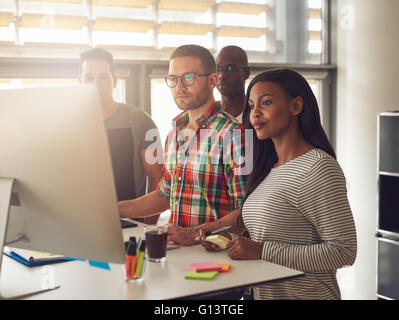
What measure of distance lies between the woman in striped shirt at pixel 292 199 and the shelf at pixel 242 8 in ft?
7.32

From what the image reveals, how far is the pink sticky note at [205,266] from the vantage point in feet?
4.45

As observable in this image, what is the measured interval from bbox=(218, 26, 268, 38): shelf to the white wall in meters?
0.66

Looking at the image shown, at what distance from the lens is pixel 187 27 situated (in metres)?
3.71

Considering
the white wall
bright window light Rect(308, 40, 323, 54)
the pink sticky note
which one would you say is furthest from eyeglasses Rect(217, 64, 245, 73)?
the pink sticky note

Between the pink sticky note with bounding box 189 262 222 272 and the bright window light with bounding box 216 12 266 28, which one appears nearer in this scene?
the pink sticky note with bounding box 189 262 222 272

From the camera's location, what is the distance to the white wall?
3648mm

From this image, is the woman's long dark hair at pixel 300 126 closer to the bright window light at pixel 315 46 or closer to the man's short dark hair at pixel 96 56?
the man's short dark hair at pixel 96 56

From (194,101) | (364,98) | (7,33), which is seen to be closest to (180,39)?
(7,33)

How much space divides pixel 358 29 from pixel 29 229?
333 cm

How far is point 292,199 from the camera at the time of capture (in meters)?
1.57

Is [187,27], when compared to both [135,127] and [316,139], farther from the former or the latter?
[316,139]

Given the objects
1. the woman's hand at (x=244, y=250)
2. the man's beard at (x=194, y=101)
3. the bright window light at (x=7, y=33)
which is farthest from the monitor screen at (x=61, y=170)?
the bright window light at (x=7, y=33)

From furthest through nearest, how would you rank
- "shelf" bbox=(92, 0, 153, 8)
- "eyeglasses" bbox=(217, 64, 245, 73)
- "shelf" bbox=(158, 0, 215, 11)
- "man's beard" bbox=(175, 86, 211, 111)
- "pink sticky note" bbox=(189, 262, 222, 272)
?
"shelf" bbox=(158, 0, 215, 11) < "shelf" bbox=(92, 0, 153, 8) < "eyeglasses" bbox=(217, 64, 245, 73) < "man's beard" bbox=(175, 86, 211, 111) < "pink sticky note" bbox=(189, 262, 222, 272)

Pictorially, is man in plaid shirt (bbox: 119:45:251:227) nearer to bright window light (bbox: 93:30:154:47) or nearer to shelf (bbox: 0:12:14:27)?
bright window light (bbox: 93:30:154:47)
